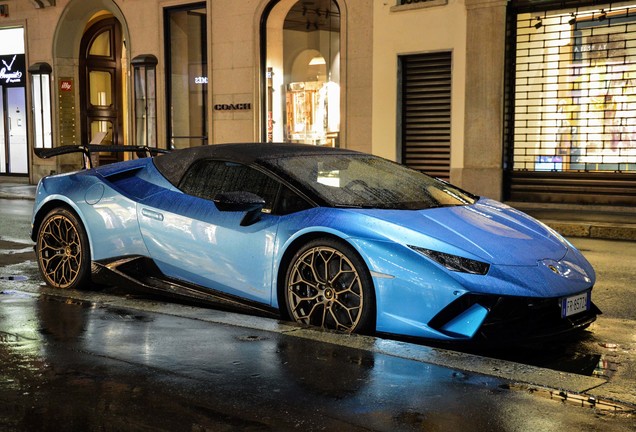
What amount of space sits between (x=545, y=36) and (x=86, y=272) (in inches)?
467

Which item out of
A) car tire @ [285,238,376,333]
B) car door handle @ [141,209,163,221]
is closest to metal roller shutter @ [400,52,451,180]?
car door handle @ [141,209,163,221]

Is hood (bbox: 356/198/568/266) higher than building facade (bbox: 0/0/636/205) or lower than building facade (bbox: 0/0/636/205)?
lower

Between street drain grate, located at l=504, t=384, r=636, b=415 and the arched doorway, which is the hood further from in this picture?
the arched doorway

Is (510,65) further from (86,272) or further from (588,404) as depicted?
(588,404)

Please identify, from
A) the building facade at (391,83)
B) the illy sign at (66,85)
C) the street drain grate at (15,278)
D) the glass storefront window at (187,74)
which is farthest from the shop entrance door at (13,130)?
the street drain grate at (15,278)

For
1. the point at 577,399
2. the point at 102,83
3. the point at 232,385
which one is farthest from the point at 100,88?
the point at 577,399

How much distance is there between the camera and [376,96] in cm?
1852

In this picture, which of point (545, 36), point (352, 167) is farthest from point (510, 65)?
point (352, 167)

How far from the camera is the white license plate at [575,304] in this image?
5.26 meters

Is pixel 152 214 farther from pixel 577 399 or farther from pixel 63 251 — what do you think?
pixel 577 399

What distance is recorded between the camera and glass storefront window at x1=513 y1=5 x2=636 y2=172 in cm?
1566

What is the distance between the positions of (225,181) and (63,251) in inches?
66.5

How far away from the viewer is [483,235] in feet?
17.9

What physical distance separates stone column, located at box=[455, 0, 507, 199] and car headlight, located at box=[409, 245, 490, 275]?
11882 millimetres
